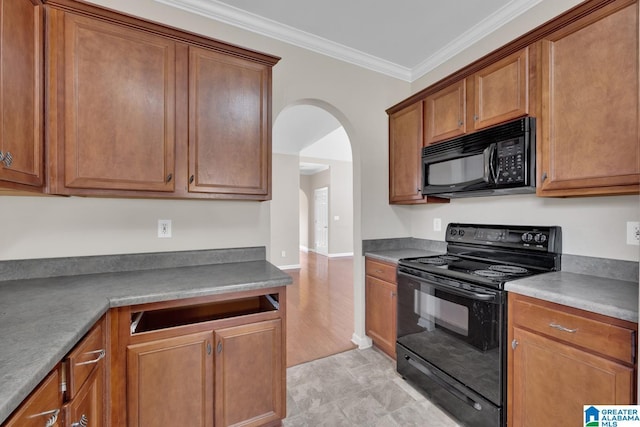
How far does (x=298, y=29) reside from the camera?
7.56 feet

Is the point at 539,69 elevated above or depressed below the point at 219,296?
above

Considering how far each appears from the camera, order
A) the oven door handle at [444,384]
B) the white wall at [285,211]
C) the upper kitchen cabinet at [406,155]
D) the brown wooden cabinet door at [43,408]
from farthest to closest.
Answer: the white wall at [285,211]
the upper kitchen cabinet at [406,155]
the oven door handle at [444,384]
the brown wooden cabinet door at [43,408]

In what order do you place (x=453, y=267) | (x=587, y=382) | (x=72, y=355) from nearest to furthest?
(x=72, y=355) < (x=587, y=382) < (x=453, y=267)

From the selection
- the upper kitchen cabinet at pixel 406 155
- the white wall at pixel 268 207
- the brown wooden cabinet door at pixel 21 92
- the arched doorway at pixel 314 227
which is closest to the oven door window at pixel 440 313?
the white wall at pixel 268 207

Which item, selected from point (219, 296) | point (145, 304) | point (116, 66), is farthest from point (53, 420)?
point (116, 66)

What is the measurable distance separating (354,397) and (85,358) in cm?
165

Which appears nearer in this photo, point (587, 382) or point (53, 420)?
point (53, 420)

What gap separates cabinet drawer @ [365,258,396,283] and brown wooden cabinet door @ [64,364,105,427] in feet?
6.29

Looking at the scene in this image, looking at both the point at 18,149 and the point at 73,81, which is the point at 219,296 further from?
the point at 73,81

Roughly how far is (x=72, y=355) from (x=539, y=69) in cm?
253

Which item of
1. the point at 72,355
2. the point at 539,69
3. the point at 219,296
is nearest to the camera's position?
the point at 72,355

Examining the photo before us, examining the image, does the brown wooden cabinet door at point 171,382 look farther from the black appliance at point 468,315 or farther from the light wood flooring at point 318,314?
the black appliance at point 468,315

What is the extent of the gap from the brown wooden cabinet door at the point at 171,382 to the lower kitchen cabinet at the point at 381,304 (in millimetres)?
1478

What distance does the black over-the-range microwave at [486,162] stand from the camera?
65.1 inches
